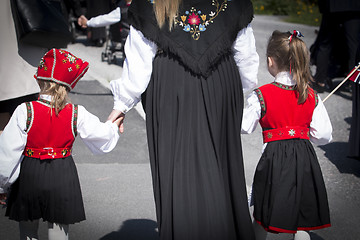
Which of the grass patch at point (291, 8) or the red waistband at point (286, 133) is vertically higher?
the red waistband at point (286, 133)

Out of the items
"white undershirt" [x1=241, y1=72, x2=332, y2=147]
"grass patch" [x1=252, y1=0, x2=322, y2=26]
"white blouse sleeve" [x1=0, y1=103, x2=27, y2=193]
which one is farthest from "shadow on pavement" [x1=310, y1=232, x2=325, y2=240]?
"grass patch" [x1=252, y1=0, x2=322, y2=26]

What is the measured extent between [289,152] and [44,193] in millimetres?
1575

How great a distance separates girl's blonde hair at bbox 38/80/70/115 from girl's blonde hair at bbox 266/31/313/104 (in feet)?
4.65

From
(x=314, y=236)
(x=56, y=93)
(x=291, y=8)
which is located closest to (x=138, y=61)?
(x=56, y=93)

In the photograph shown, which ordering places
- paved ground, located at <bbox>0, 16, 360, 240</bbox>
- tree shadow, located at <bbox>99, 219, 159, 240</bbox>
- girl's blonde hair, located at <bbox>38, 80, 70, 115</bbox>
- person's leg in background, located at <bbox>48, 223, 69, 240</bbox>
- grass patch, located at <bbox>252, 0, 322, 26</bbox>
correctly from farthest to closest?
grass patch, located at <bbox>252, 0, 322, 26</bbox>
paved ground, located at <bbox>0, 16, 360, 240</bbox>
tree shadow, located at <bbox>99, 219, 159, 240</bbox>
person's leg in background, located at <bbox>48, 223, 69, 240</bbox>
girl's blonde hair, located at <bbox>38, 80, 70, 115</bbox>

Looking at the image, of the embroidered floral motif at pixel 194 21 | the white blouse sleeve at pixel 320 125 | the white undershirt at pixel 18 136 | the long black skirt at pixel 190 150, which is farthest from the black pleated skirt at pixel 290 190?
the white undershirt at pixel 18 136

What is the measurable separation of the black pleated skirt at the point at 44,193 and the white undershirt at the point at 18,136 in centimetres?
7

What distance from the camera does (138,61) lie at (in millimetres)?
3238

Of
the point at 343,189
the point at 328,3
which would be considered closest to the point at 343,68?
the point at 328,3

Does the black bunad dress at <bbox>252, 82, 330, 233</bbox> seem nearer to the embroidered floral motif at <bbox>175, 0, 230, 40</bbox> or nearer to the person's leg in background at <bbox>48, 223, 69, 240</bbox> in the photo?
the embroidered floral motif at <bbox>175, 0, 230, 40</bbox>

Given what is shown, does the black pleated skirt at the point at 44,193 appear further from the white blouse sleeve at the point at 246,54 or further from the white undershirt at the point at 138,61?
the white blouse sleeve at the point at 246,54

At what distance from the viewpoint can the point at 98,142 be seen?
3.44 meters

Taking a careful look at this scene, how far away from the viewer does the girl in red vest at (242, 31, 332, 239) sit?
354cm

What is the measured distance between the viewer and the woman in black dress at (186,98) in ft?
10.6
